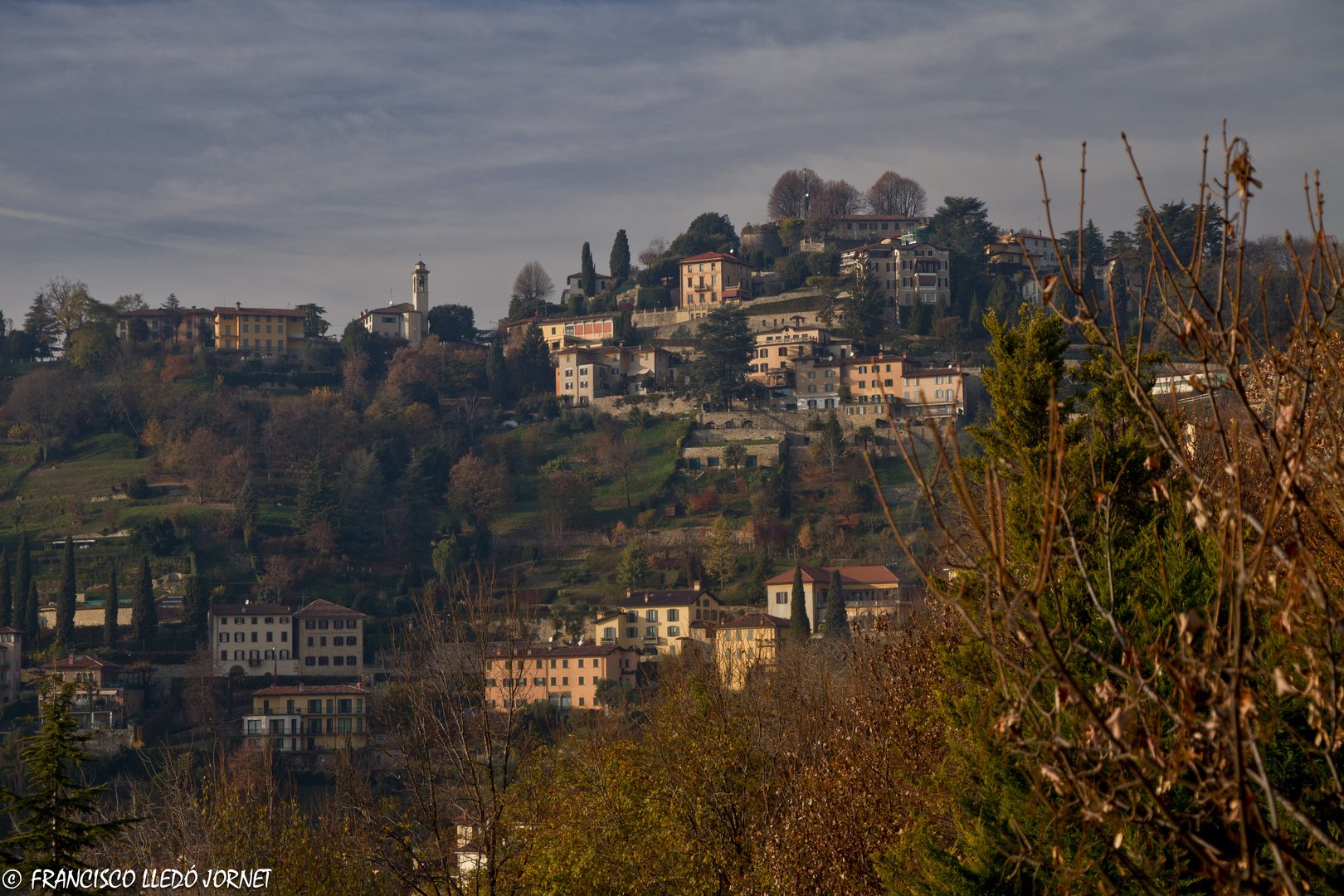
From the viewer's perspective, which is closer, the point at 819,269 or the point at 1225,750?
the point at 1225,750

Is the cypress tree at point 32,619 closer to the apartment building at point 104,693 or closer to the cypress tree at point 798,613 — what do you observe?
the apartment building at point 104,693

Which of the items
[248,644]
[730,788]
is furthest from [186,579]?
[730,788]

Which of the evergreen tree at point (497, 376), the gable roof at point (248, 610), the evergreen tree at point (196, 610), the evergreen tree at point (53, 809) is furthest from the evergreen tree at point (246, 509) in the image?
the evergreen tree at point (53, 809)

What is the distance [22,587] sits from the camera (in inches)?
2473

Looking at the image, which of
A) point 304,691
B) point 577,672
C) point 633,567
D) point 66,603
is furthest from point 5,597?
point 633,567

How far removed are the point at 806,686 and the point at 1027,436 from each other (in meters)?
15.0

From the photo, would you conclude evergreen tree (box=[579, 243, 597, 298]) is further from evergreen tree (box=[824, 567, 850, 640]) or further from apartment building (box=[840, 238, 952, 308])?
evergreen tree (box=[824, 567, 850, 640])

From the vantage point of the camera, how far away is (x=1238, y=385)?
3.15m

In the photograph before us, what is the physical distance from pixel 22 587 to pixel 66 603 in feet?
12.0

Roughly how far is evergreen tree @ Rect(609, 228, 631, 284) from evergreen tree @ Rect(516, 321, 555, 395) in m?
16.4

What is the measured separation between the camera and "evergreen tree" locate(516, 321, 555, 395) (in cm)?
9919

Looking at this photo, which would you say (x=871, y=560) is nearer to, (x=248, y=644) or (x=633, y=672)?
(x=633, y=672)

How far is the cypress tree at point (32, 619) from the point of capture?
60469mm

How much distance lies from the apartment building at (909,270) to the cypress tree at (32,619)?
214 ft
